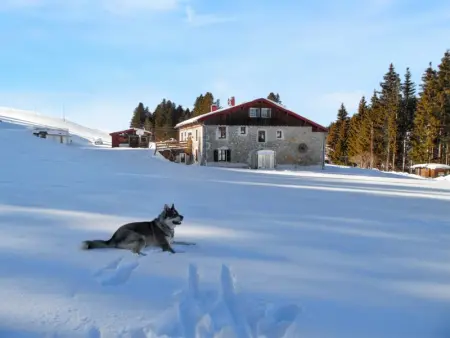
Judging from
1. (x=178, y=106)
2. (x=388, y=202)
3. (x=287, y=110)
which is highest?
(x=178, y=106)

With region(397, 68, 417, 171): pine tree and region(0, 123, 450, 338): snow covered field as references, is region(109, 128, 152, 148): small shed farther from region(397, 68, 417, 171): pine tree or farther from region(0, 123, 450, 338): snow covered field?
region(0, 123, 450, 338): snow covered field

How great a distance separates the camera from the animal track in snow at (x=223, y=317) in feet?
11.7

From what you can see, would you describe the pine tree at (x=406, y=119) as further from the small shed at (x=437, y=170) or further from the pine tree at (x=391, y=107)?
the small shed at (x=437, y=170)

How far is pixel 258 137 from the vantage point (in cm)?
4016

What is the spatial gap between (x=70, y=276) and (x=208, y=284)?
5.63ft

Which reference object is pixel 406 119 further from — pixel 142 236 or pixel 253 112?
pixel 142 236

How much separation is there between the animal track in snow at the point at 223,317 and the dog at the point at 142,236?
71.9 inches

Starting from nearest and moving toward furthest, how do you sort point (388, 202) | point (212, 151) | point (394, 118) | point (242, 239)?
point (242, 239)
point (388, 202)
point (212, 151)
point (394, 118)

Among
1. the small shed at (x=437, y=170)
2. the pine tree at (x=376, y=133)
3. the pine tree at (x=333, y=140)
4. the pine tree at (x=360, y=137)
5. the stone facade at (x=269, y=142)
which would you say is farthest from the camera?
the pine tree at (x=333, y=140)

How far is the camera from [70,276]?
4742 mm

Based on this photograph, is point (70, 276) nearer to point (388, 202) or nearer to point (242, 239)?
point (242, 239)

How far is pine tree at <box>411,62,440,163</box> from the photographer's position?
45844 mm

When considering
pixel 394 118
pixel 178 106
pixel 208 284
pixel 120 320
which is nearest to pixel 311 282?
pixel 208 284

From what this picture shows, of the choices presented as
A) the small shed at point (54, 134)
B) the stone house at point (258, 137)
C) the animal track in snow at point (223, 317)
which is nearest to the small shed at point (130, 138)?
the small shed at point (54, 134)
